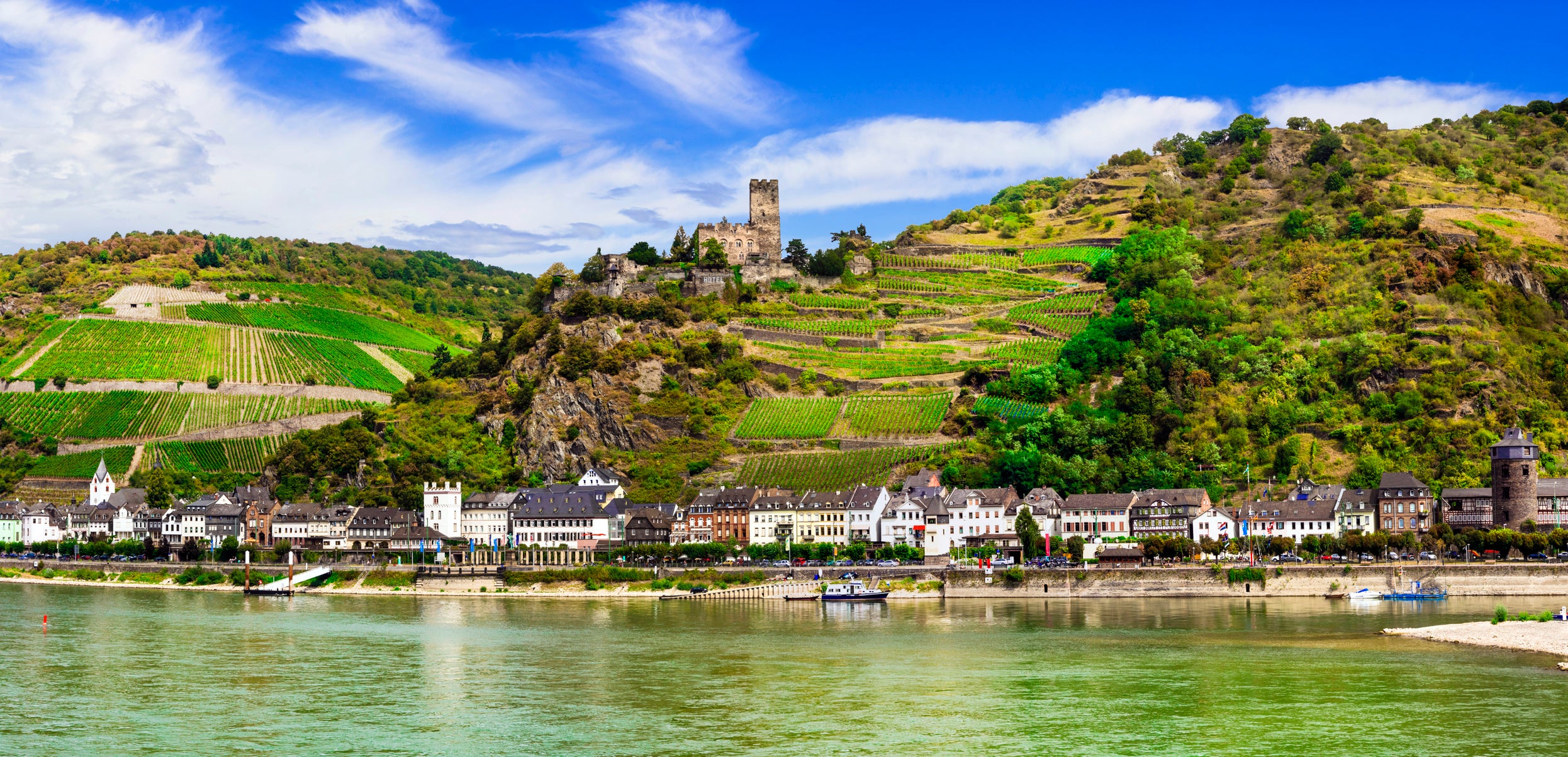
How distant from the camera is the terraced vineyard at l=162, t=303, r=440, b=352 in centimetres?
13475

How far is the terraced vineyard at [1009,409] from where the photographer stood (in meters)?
86.9

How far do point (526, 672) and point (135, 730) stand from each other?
37.8ft

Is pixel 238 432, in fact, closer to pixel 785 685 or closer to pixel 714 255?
pixel 714 255

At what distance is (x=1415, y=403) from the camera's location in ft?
266

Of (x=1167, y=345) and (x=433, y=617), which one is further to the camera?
(x=1167, y=345)

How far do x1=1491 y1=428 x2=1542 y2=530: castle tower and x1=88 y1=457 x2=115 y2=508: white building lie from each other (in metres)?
80.7

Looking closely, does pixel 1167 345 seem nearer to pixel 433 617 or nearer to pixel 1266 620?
pixel 1266 620

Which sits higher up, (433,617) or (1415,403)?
(1415,403)

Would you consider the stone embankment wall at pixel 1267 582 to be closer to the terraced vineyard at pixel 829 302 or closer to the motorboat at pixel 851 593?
the motorboat at pixel 851 593

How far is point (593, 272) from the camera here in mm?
112938

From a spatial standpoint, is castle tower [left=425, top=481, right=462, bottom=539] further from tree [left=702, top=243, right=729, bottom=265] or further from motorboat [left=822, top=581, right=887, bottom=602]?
tree [left=702, top=243, right=729, bottom=265]

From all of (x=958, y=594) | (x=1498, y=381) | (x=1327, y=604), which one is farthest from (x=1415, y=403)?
(x=958, y=594)

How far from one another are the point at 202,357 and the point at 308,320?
1856 centimetres

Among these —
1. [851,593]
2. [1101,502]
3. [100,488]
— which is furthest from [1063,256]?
[100,488]
